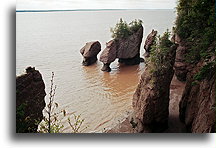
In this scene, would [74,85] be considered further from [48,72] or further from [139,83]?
[139,83]

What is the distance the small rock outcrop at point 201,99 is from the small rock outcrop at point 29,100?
94.8 inches

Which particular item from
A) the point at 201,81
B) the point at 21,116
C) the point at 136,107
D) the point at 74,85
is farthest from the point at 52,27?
the point at 201,81

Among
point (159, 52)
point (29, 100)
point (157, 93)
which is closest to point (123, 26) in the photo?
point (159, 52)

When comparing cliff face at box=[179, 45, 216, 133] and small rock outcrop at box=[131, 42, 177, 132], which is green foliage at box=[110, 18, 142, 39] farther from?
cliff face at box=[179, 45, 216, 133]

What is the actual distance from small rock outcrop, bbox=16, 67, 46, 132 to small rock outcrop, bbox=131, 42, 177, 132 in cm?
193

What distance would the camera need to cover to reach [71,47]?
4.58 m

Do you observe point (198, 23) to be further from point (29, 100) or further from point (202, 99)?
point (29, 100)

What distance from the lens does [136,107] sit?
4.83m

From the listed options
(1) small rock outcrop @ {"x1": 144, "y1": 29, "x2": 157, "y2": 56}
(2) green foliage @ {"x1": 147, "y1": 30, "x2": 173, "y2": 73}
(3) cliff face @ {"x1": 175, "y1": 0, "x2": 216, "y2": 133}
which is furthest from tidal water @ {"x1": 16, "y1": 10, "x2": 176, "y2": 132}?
(3) cliff face @ {"x1": 175, "y1": 0, "x2": 216, "y2": 133}

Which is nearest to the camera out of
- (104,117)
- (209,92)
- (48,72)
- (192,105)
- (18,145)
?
(18,145)

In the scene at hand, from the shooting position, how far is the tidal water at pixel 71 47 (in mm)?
3795

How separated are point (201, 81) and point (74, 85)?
2.23 metres

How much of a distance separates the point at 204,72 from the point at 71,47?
2.40 metres

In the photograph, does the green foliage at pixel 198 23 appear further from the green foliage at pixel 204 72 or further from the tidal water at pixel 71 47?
the tidal water at pixel 71 47
